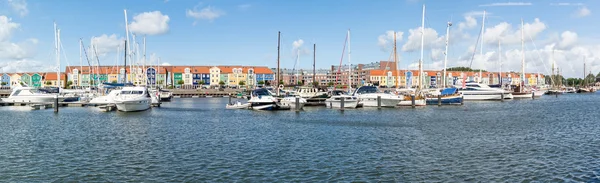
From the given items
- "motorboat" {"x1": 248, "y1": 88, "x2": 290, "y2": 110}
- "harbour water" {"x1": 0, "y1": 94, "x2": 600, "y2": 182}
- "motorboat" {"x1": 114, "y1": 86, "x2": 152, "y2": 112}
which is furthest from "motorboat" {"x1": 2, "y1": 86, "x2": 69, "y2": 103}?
"harbour water" {"x1": 0, "y1": 94, "x2": 600, "y2": 182}

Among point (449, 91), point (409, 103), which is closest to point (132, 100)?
point (409, 103)

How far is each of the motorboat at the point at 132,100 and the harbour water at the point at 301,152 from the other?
14.1 m

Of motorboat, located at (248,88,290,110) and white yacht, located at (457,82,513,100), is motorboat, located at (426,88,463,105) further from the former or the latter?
motorboat, located at (248,88,290,110)

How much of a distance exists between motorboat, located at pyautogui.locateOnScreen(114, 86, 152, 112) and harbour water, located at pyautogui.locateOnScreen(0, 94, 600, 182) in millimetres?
14122

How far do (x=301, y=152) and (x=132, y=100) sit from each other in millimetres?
35720

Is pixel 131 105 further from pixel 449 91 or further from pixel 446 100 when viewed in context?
pixel 449 91

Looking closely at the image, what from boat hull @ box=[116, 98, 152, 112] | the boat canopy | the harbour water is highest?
the boat canopy

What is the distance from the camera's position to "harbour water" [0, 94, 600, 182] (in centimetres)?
1978

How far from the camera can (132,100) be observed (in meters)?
55.4

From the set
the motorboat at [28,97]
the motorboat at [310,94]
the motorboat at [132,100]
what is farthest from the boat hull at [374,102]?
the motorboat at [28,97]

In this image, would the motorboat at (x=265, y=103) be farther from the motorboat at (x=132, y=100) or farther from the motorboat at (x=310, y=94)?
the motorboat at (x=310, y=94)

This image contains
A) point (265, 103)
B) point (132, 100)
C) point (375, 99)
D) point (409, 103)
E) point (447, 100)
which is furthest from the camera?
point (447, 100)

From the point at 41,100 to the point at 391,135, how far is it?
199 ft

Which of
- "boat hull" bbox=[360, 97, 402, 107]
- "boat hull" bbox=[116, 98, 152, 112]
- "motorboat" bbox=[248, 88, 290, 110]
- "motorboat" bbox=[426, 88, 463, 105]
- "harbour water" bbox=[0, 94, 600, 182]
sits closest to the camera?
"harbour water" bbox=[0, 94, 600, 182]
